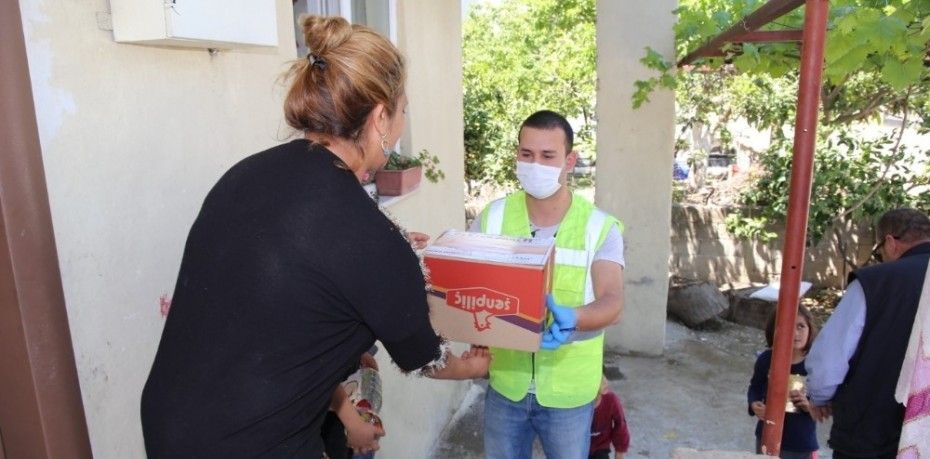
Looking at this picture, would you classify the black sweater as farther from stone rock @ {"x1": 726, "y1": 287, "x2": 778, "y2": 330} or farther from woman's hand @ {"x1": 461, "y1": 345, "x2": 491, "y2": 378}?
stone rock @ {"x1": 726, "y1": 287, "x2": 778, "y2": 330}

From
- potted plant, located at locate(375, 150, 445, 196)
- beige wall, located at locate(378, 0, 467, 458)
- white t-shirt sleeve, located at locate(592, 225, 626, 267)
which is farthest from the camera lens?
beige wall, located at locate(378, 0, 467, 458)

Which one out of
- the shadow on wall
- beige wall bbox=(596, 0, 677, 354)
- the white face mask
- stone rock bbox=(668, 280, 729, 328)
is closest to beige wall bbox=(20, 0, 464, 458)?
the white face mask

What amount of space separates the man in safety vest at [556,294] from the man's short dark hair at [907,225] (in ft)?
4.24

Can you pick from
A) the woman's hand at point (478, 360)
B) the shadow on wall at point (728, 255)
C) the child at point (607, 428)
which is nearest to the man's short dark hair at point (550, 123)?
the woman's hand at point (478, 360)

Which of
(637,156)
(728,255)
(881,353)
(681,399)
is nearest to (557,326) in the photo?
(881,353)

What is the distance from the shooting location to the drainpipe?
174cm

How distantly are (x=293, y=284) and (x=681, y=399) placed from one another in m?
4.78

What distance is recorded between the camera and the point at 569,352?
2.54m

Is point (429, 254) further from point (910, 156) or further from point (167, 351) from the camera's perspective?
point (910, 156)

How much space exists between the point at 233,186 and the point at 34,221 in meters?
0.43

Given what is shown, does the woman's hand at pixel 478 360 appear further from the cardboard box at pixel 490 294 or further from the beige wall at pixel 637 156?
the beige wall at pixel 637 156

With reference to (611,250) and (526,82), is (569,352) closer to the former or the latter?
(611,250)

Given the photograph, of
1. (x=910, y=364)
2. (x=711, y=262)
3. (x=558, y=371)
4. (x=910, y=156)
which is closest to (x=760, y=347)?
(x=711, y=262)

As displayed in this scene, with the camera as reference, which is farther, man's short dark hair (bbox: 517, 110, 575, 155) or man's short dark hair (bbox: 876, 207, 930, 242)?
man's short dark hair (bbox: 876, 207, 930, 242)
